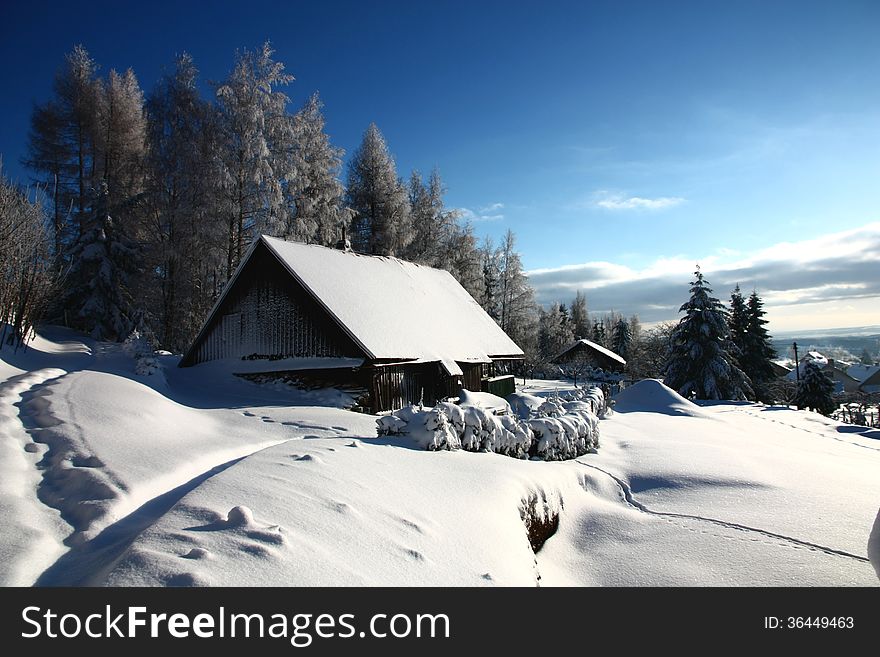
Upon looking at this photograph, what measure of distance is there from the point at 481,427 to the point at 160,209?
890 inches

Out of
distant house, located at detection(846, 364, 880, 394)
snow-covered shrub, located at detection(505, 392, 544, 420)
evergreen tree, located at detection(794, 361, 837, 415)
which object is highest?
snow-covered shrub, located at detection(505, 392, 544, 420)

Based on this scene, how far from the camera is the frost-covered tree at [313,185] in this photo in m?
23.9

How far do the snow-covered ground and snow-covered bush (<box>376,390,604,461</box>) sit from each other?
409 mm

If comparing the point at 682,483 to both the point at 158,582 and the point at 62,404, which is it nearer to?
the point at 158,582

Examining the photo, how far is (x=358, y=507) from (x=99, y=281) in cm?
2394

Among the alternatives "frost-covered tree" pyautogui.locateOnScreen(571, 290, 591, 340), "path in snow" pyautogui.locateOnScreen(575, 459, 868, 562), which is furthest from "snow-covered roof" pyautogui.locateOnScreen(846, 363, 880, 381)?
"path in snow" pyautogui.locateOnScreen(575, 459, 868, 562)

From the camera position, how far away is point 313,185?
25.6 metres

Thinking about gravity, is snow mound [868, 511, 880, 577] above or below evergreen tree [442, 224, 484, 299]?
below

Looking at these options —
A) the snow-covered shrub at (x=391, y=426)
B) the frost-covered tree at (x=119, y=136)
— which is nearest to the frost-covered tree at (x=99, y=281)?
the frost-covered tree at (x=119, y=136)

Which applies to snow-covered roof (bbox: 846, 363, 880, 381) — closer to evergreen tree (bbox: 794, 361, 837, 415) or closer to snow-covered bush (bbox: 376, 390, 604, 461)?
evergreen tree (bbox: 794, 361, 837, 415)

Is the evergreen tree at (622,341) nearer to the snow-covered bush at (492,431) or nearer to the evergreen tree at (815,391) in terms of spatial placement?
the evergreen tree at (815,391)

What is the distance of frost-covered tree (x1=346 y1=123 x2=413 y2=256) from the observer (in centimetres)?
3240

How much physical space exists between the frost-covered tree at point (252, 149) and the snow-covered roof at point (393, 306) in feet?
20.1

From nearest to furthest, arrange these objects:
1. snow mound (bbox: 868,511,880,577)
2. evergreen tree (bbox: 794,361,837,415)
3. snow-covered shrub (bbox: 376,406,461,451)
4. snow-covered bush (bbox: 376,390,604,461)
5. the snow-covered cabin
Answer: snow mound (bbox: 868,511,880,577)
snow-covered shrub (bbox: 376,406,461,451)
snow-covered bush (bbox: 376,390,604,461)
the snow-covered cabin
evergreen tree (bbox: 794,361,837,415)
